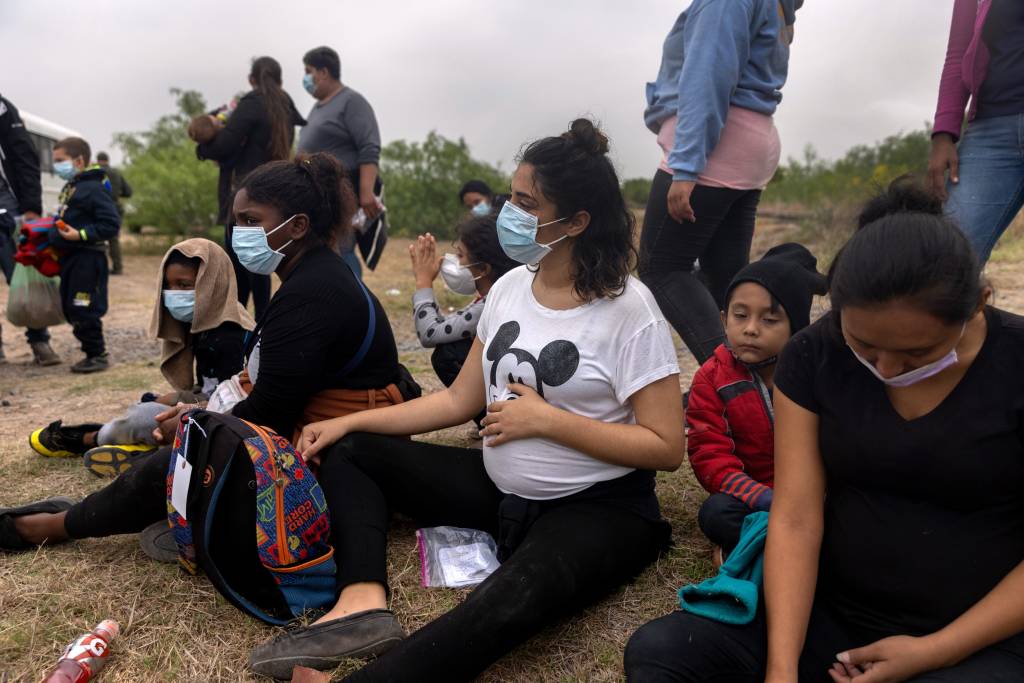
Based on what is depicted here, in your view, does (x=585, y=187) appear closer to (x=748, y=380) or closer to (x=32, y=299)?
(x=748, y=380)

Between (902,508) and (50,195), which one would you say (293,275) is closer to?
(902,508)

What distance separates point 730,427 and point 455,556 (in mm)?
957

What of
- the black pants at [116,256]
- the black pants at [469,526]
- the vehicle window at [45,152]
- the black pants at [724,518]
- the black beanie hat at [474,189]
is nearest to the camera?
the black pants at [469,526]

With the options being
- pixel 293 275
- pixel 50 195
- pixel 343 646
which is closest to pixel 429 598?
pixel 343 646

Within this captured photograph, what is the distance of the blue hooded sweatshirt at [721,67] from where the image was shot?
9.46ft

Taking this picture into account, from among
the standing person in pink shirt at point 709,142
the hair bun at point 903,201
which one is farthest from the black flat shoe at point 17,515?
the hair bun at point 903,201

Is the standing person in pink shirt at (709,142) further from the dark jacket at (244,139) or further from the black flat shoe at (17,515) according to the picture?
the dark jacket at (244,139)

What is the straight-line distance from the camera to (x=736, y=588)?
1665mm

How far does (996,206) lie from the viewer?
263 cm

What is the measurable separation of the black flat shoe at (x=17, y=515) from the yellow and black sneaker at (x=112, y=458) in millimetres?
575

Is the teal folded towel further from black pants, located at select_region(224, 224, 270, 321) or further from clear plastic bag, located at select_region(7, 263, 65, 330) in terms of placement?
clear plastic bag, located at select_region(7, 263, 65, 330)

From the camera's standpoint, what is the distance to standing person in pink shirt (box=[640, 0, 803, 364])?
290cm

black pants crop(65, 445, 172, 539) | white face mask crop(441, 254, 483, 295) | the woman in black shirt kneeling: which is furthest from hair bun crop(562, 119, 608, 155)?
black pants crop(65, 445, 172, 539)

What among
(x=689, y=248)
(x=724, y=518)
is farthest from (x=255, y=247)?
(x=724, y=518)
